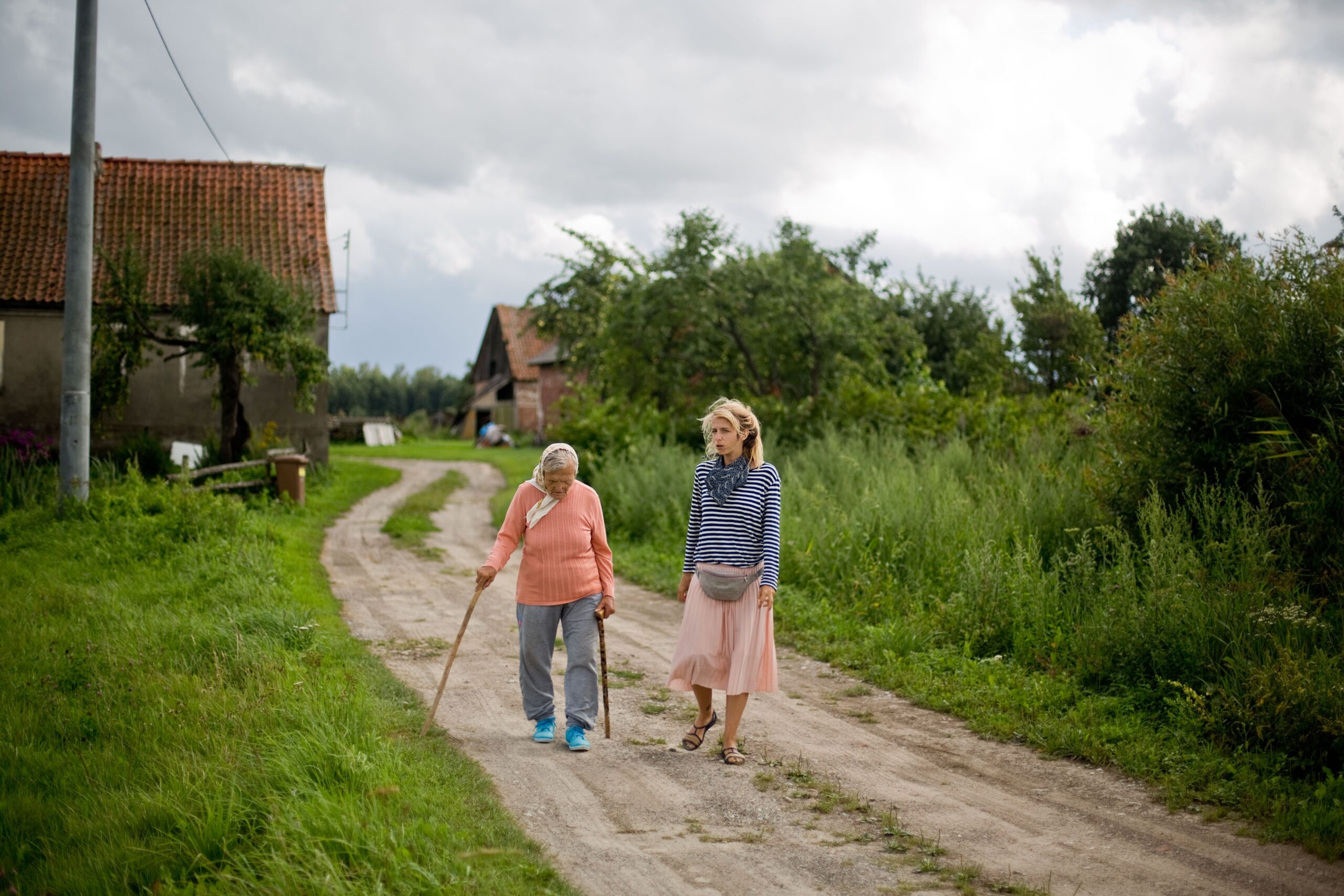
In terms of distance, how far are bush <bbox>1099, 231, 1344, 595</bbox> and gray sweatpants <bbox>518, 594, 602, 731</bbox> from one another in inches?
203

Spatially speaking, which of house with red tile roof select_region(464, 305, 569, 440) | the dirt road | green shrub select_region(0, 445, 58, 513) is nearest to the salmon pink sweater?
the dirt road

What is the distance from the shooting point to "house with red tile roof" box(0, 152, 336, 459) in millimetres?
21672

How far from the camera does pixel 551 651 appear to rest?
20.1 ft

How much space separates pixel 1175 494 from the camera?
340 inches

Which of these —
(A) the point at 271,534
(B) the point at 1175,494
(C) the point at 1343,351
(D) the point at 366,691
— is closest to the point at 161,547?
(A) the point at 271,534

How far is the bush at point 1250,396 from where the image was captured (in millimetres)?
7566

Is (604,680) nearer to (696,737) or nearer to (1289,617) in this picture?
(696,737)

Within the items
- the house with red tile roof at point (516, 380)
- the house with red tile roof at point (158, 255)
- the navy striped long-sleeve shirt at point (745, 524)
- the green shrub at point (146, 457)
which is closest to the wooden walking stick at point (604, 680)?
the navy striped long-sleeve shirt at point (745, 524)

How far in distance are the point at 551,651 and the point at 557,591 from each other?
1.19 feet

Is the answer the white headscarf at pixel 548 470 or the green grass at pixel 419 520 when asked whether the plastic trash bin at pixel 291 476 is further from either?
the white headscarf at pixel 548 470

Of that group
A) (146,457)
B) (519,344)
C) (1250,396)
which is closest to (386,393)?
(519,344)

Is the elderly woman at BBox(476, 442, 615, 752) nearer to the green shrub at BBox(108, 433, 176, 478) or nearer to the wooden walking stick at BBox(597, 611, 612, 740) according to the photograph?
the wooden walking stick at BBox(597, 611, 612, 740)

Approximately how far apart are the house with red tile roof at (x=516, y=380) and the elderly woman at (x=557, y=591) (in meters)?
38.6

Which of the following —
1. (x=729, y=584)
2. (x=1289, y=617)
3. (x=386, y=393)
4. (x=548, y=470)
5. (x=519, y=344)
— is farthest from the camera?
(x=386, y=393)
